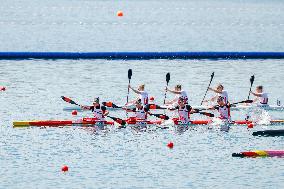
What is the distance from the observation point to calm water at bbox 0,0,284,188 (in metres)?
29.8

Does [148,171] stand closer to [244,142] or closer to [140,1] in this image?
[244,142]

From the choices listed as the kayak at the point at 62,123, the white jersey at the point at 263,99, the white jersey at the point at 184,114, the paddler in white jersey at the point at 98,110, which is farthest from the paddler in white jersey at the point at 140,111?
the white jersey at the point at 263,99

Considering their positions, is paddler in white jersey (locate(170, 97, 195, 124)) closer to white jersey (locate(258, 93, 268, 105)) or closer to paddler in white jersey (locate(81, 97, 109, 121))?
paddler in white jersey (locate(81, 97, 109, 121))

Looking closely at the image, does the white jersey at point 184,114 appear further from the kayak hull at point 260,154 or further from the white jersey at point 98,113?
the kayak hull at point 260,154

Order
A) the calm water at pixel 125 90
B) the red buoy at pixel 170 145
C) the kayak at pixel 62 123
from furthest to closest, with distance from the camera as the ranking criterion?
the kayak at pixel 62 123 < the red buoy at pixel 170 145 < the calm water at pixel 125 90

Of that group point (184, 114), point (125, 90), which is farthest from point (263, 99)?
point (125, 90)

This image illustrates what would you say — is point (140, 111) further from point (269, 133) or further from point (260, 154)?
point (260, 154)

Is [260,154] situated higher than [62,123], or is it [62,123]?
[62,123]

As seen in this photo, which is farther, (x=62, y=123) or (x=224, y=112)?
(x=224, y=112)

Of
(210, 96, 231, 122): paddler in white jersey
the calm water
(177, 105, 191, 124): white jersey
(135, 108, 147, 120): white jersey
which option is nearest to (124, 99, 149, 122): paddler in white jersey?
(135, 108, 147, 120): white jersey

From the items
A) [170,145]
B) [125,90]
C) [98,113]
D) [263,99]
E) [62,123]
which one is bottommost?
[170,145]

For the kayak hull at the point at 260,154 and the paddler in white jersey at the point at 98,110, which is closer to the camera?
the kayak hull at the point at 260,154

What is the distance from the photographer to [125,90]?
4512 centimetres

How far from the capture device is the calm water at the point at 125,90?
97.8ft
